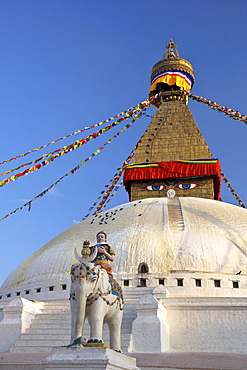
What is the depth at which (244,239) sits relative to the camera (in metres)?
12.8

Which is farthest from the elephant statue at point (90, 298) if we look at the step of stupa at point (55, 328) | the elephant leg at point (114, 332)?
the step of stupa at point (55, 328)

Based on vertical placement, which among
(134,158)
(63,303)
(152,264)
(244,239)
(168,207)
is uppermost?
(134,158)

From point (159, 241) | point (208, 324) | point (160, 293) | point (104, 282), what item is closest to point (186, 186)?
point (159, 241)

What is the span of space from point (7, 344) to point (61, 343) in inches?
61.2

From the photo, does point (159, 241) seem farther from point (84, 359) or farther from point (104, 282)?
point (84, 359)

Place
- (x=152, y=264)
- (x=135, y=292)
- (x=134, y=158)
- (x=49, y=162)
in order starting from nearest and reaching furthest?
(x=135, y=292) → (x=152, y=264) → (x=49, y=162) → (x=134, y=158)

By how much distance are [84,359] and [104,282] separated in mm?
934

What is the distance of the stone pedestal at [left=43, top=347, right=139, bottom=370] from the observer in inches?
156

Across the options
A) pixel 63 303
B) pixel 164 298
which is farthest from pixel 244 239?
pixel 63 303

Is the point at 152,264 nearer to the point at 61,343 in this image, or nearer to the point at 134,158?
the point at 61,343

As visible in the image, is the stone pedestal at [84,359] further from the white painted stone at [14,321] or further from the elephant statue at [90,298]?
the white painted stone at [14,321]

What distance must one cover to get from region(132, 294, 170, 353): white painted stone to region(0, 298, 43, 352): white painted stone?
264 cm

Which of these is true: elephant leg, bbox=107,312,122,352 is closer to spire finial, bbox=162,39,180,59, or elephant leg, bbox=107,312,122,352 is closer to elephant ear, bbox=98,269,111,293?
elephant ear, bbox=98,269,111,293

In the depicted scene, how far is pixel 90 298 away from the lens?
15.1 ft
